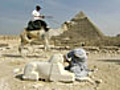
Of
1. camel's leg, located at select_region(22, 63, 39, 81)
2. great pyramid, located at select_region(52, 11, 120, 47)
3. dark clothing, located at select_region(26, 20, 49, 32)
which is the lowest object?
camel's leg, located at select_region(22, 63, 39, 81)

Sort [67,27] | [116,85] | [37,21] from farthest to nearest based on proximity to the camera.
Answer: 1. [67,27]
2. [37,21]
3. [116,85]

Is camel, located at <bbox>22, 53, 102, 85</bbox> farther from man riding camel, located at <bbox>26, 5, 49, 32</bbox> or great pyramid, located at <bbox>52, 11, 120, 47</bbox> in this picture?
great pyramid, located at <bbox>52, 11, 120, 47</bbox>

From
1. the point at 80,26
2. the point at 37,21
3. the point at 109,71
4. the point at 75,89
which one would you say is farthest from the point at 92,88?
the point at 80,26

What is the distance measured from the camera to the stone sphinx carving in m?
5.06

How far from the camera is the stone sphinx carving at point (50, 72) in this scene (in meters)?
5.06

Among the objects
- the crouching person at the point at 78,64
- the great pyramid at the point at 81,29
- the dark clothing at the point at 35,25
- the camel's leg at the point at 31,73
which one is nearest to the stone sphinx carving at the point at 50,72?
the camel's leg at the point at 31,73

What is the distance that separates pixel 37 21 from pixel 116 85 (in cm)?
689

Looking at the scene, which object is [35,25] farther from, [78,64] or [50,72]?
[50,72]

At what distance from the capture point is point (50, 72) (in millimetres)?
5113

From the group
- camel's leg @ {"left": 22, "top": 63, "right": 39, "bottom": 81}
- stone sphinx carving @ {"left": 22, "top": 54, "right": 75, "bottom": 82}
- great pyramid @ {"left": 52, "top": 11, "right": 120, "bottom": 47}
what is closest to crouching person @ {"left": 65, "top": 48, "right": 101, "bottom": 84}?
stone sphinx carving @ {"left": 22, "top": 54, "right": 75, "bottom": 82}

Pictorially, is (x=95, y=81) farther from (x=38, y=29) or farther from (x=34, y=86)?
(x=38, y=29)

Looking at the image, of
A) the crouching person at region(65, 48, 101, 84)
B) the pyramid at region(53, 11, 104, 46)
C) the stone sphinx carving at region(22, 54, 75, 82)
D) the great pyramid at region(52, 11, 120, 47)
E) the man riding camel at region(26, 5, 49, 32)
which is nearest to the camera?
the stone sphinx carving at region(22, 54, 75, 82)

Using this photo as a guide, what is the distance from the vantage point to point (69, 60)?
5754mm

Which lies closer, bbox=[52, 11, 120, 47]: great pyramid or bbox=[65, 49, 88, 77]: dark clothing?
bbox=[65, 49, 88, 77]: dark clothing
